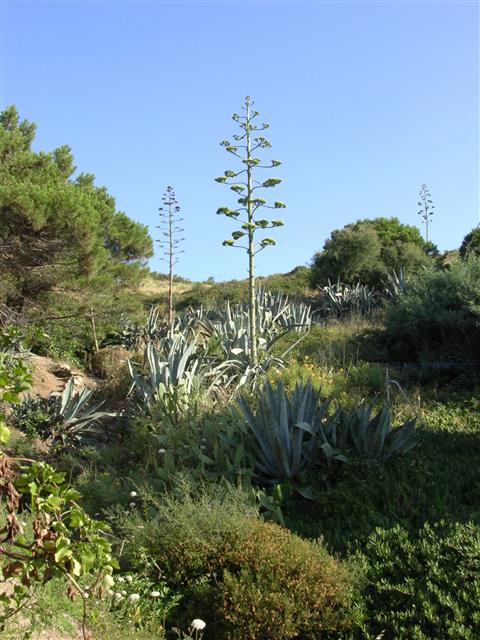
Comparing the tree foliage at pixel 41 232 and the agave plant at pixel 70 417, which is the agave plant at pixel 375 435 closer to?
the agave plant at pixel 70 417

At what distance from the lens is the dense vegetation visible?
3.34 meters

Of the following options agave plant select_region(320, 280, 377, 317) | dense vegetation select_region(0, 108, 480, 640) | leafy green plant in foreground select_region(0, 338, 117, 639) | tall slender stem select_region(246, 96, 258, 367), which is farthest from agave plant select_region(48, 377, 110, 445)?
agave plant select_region(320, 280, 377, 317)

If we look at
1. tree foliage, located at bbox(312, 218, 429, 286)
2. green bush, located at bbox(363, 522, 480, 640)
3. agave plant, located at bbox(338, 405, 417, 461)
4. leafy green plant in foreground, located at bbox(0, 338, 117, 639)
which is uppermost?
tree foliage, located at bbox(312, 218, 429, 286)

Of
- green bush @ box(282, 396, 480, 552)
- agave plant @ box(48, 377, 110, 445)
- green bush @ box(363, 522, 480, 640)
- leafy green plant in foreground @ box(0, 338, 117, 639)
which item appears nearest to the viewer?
leafy green plant in foreground @ box(0, 338, 117, 639)

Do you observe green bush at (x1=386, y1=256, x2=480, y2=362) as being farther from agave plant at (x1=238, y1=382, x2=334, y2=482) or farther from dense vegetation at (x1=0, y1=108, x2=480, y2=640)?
agave plant at (x1=238, y1=382, x2=334, y2=482)

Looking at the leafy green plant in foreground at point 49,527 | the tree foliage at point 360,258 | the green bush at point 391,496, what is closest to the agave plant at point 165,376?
the green bush at point 391,496

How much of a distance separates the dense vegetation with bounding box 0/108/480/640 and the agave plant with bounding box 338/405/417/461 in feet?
0.07

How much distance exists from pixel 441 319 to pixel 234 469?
506 cm

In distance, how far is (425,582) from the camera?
12.6 ft

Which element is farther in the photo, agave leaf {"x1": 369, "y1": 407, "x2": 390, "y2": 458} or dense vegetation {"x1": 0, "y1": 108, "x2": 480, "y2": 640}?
agave leaf {"x1": 369, "y1": 407, "x2": 390, "y2": 458}

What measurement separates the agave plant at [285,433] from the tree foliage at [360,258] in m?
14.2

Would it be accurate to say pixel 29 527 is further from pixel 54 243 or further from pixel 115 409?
pixel 54 243

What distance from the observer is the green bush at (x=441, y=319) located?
30.5ft

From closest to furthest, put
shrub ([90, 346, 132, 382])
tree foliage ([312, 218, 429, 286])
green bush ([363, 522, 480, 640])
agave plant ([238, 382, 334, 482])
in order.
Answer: green bush ([363, 522, 480, 640]), agave plant ([238, 382, 334, 482]), shrub ([90, 346, 132, 382]), tree foliage ([312, 218, 429, 286])
